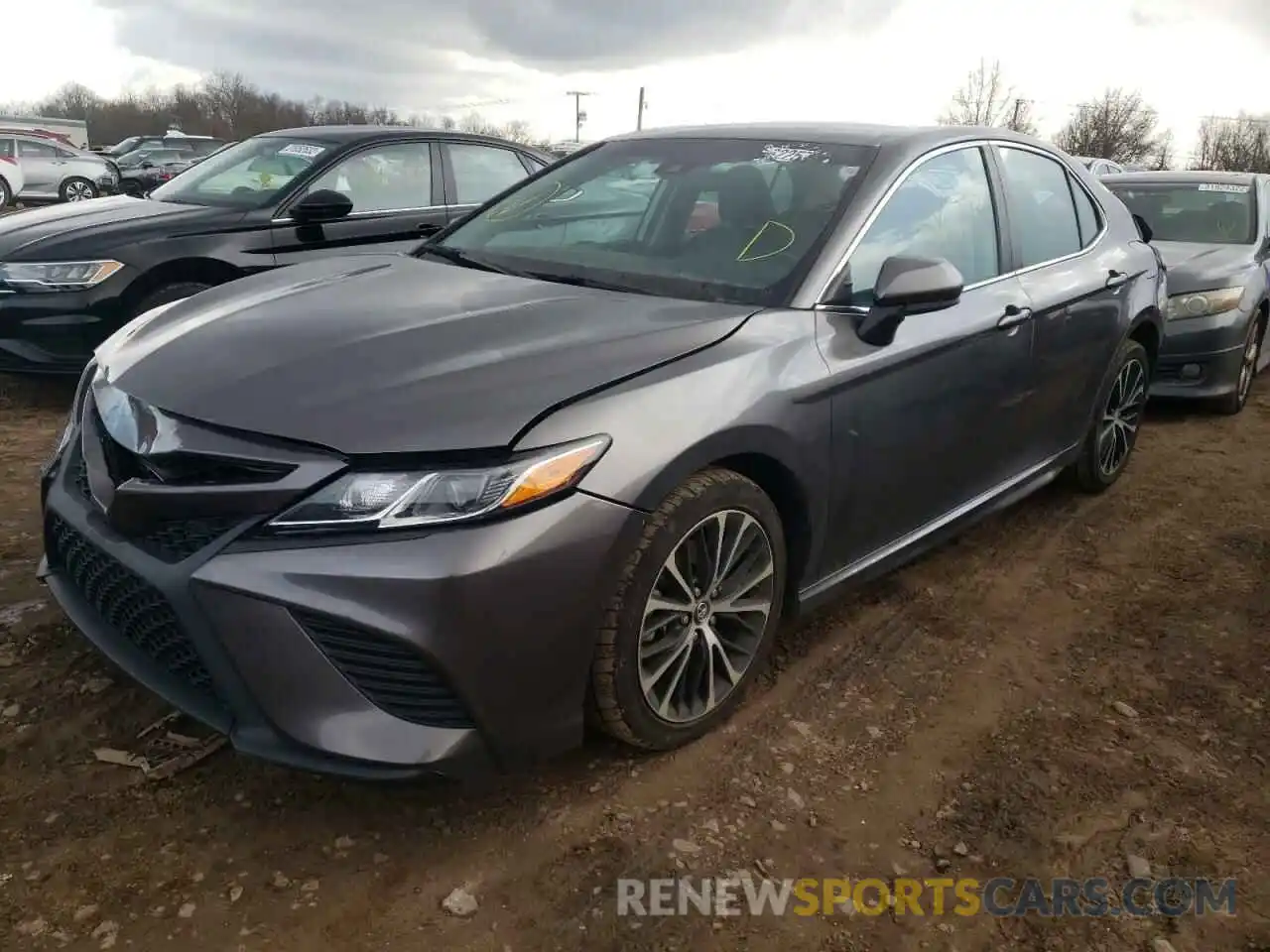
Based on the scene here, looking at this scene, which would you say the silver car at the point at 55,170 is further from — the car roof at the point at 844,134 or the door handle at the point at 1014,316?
the door handle at the point at 1014,316

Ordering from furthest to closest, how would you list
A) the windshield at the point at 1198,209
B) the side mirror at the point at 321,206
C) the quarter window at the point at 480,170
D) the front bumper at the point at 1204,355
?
the windshield at the point at 1198,209, the quarter window at the point at 480,170, the front bumper at the point at 1204,355, the side mirror at the point at 321,206

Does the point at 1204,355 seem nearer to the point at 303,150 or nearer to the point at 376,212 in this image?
the point at 376,212

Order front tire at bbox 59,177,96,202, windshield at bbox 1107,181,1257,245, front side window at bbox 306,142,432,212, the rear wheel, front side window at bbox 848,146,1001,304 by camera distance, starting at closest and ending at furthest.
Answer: front side window at bbox 848,146,1001,304, front side window at bbox 306,142,432,212, the rear wheel, windshield at bbox 1107,181,1257,245, front tire at bbox 59,177,96,202

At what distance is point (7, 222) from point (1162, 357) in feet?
22.2

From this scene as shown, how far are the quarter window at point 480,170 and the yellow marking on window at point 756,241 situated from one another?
3718 millimetres

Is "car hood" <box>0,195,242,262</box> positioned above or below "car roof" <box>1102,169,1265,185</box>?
below

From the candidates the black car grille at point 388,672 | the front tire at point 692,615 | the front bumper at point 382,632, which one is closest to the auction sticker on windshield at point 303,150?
the front bumper at point 382,632

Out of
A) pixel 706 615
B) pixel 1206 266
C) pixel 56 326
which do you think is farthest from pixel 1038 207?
pixel 56 326

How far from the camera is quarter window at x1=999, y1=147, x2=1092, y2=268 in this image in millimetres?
3682

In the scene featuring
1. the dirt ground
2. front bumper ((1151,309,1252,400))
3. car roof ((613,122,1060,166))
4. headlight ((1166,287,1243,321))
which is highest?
car roof ((613,122,1060,166))

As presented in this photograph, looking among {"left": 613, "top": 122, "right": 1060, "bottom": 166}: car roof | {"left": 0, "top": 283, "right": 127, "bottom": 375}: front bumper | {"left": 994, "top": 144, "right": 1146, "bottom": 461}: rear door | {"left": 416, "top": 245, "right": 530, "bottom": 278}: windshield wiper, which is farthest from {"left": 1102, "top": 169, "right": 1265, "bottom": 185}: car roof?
{"left": 0, "top": 283, "right": 127, "bottom": 375}: front bumper

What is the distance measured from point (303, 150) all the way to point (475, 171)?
1065 millimetres

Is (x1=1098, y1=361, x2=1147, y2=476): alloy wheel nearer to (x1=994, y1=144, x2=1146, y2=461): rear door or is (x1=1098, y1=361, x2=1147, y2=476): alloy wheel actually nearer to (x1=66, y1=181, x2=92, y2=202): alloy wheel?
(x1=994, y1=144, x2=1146, y2=461): rear door

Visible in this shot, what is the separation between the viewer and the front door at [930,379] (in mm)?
2811
